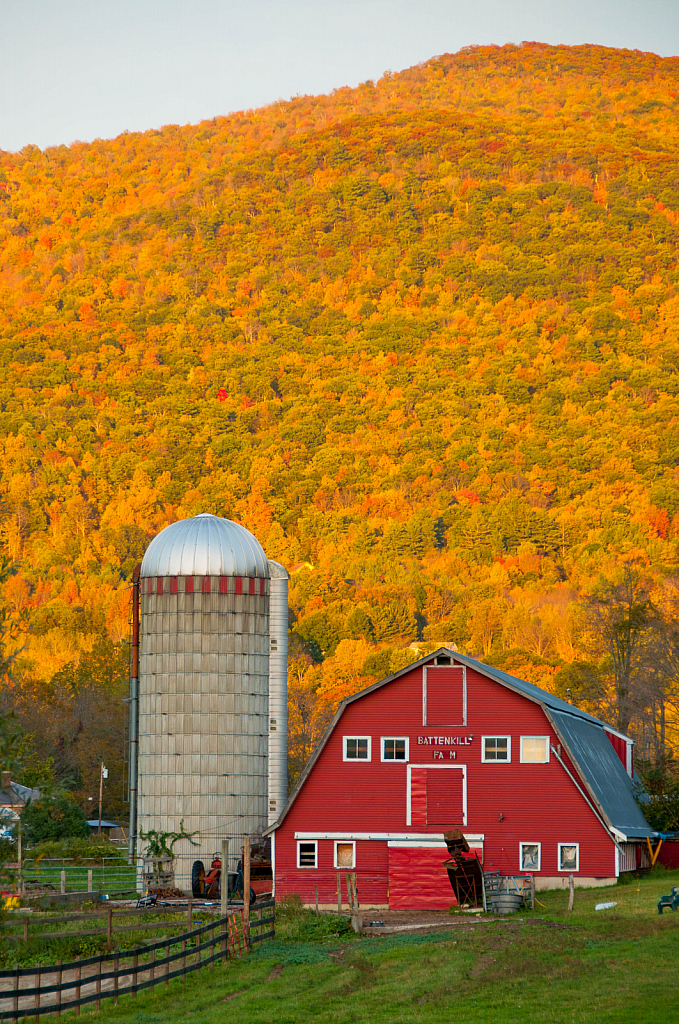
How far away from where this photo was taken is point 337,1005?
89.1 feet

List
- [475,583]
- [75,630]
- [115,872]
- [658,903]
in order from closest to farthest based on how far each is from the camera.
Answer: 1. [658,903]
2. [115,872]
3. [75,630]
4. [475,583]

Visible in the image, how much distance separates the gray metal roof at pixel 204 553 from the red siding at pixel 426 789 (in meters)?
9.77

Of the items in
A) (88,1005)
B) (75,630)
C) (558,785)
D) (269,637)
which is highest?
(75,630)

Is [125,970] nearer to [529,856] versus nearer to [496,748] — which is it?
[529,856]

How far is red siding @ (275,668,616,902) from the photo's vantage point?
46344 mm

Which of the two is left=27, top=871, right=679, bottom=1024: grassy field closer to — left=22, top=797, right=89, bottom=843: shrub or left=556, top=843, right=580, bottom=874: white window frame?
left=556, top=843, right=580, bottom=874: white window frame

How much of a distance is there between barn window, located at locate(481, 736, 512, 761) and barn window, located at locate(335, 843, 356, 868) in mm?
5337

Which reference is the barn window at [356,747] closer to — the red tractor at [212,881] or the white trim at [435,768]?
the white trim at [435,768]

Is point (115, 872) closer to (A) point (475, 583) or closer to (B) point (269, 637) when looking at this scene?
(B) point (269, 637)

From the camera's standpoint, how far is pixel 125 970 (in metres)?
28.0

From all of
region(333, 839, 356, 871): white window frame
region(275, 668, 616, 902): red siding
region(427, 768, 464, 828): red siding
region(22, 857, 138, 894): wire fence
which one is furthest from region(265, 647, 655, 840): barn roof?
region(22, 857, 138, 894): wire fence

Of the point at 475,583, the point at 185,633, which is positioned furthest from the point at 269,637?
the point at 475,583

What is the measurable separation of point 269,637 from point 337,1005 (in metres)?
29.9

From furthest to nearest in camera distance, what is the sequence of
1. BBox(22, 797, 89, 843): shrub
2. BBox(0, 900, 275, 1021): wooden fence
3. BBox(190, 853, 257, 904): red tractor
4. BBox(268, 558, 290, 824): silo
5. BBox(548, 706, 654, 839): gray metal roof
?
BBox(22, 797, 89, 843): shrub → BBox(268, 558, 290, 824): silo → BBox(190, 853, 257, 904): red tractor → BBox(548, 706, 654, 839): gray metal roof → BBox(0, 900, 275, 1021): wooden fence
